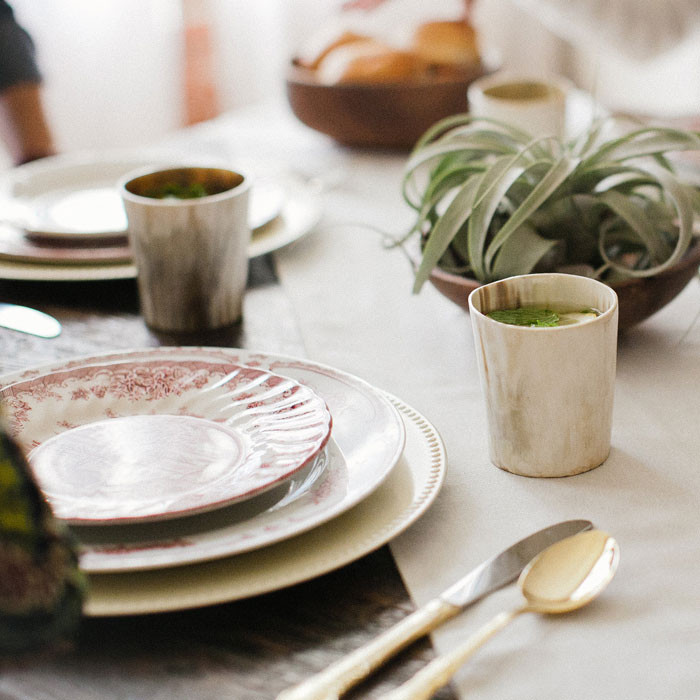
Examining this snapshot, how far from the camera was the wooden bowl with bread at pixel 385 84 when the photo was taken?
115cm

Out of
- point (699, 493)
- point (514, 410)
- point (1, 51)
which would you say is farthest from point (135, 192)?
point (1, 51)

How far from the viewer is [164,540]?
0.44m

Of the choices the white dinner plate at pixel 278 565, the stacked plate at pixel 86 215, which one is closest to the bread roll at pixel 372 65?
the stacked plate at pixel 86 215

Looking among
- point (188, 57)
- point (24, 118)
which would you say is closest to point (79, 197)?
point (24, 118)

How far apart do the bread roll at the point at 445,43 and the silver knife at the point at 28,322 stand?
688mm

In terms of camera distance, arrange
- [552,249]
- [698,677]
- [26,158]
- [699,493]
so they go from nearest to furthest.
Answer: [698,677] < [699,493] < [552,249] < [26,158]

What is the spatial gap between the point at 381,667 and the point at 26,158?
108 cm

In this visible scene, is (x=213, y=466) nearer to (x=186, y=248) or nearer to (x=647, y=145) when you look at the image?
(x=186, y=248)

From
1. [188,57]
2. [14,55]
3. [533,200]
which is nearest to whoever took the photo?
[533,200]

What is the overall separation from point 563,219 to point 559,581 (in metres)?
0.32

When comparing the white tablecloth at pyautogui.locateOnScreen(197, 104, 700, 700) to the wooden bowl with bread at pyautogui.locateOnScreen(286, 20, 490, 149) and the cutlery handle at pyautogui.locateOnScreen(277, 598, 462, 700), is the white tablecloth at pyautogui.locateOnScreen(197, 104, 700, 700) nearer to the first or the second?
the cutlery handle at pyautogui.locateOnScreen(277, 598, 462, 700)

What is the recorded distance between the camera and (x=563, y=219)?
671mm

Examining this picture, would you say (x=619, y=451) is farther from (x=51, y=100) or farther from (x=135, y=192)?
(x=51, y=100)

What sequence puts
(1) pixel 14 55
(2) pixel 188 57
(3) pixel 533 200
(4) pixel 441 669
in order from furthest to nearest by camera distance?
(2) pixel 188 57, (1) pixel 14 55, (3) pixel 533 200, (4) pixel 441 669
